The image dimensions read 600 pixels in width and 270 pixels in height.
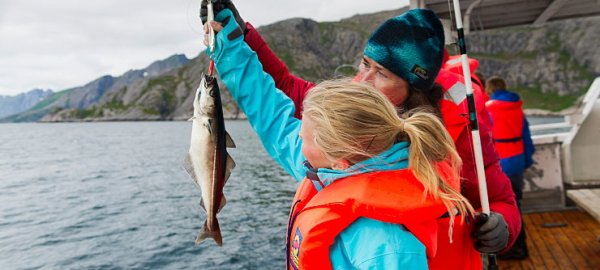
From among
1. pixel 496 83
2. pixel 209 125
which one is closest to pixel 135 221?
pixel 496 83

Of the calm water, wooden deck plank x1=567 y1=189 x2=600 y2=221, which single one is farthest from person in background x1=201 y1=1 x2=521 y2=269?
the calm water

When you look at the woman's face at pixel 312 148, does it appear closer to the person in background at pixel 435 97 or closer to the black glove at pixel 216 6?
the person in background at pixel 435 97

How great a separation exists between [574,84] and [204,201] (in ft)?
622

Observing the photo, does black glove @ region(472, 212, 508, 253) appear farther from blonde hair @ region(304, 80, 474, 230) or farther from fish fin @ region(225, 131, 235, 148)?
fish fin @ region(225, 131, 235, 148)

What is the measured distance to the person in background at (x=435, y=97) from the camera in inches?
90.9

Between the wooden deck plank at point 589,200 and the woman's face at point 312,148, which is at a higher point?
→ the woman's face at point 312,148

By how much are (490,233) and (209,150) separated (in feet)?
5.71

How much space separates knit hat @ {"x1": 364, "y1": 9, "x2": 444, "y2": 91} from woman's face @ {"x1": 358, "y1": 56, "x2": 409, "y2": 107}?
0.09 ft

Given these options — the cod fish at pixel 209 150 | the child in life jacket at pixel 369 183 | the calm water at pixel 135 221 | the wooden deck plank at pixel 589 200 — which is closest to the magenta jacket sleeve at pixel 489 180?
the child in life jacket at pixel 369 183

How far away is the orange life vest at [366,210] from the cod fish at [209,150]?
118 centimetres

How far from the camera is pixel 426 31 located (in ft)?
8.04

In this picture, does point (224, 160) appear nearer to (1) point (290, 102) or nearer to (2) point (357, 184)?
(1) point (290, 102)

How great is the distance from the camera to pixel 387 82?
2.44 metres

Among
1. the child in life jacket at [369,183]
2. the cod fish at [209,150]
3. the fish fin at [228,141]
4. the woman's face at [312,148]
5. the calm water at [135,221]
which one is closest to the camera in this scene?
the child in life jacket at [369,183]
